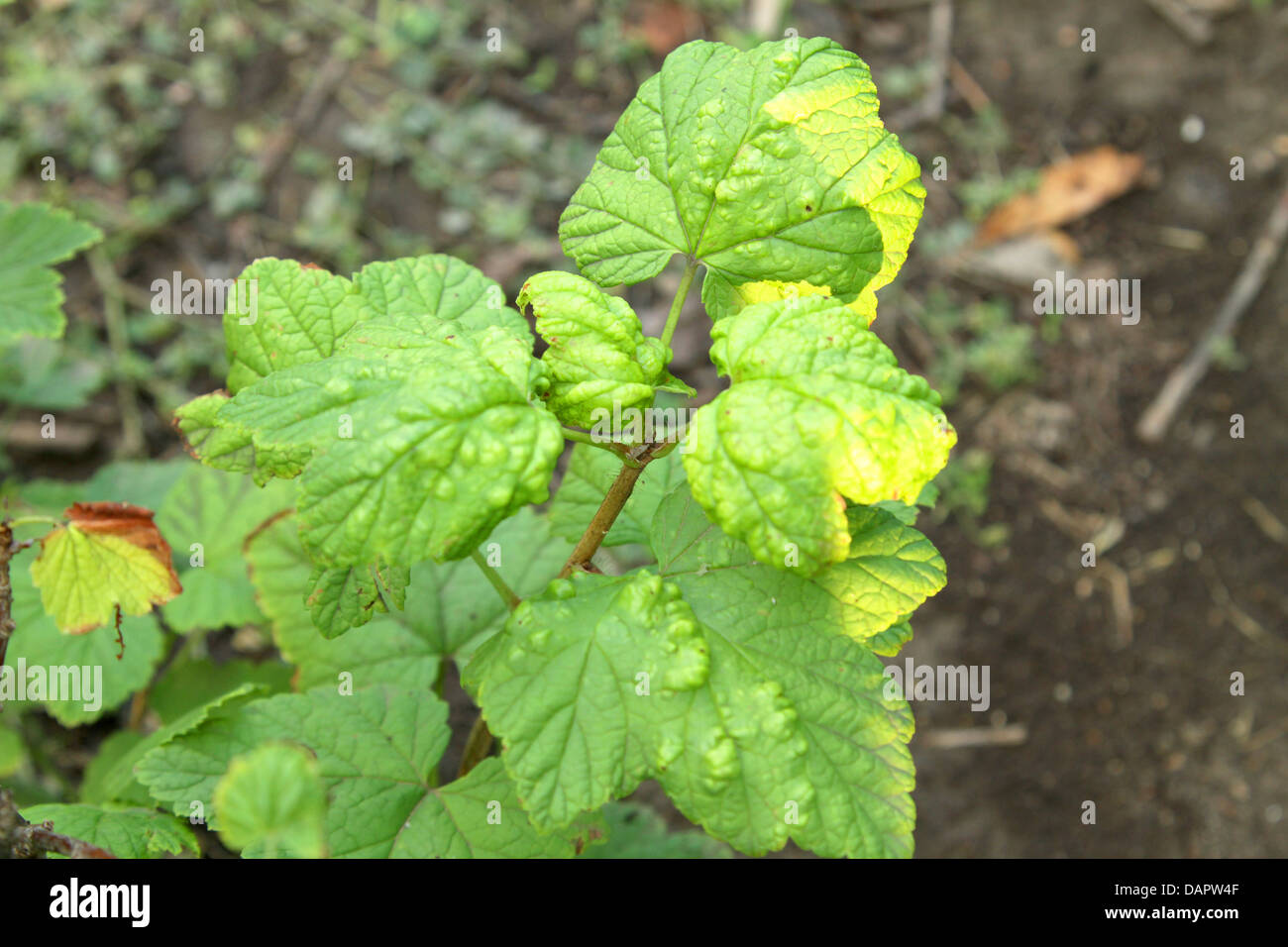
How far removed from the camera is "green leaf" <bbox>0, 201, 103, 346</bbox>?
2.51m

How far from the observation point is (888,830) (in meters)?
1.52

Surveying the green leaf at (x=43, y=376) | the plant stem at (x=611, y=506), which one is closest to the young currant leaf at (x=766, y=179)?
the plant stem at (x=611, y=506)

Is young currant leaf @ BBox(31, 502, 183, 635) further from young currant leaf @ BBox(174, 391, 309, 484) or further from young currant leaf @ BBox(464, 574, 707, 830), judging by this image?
young currant leaf @ BBox(464, 574, 707, 830)

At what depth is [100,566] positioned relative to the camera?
1.92 m

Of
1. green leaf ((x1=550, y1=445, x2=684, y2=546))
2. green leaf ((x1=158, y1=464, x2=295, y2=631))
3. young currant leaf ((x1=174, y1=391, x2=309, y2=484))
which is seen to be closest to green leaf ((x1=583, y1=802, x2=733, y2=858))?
green leaf ((x1=550, y1=445, x2=684, y2=546))

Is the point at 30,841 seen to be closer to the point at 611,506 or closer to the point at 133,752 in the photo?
the point at 133,752

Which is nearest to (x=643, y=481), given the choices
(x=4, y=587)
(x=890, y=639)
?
(x=890, y=639)

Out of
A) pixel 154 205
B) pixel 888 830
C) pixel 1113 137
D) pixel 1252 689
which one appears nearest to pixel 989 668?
pixel 1252 689

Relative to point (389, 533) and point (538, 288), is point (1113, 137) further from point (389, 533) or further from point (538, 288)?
point (389, 533)

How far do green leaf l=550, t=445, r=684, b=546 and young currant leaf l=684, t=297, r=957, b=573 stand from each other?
1.95ft

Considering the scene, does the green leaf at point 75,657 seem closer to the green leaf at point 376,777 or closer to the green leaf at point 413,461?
the green leaf at point 376,777

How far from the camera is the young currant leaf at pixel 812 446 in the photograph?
4.30 ft

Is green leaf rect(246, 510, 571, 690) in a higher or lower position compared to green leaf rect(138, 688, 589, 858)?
higher
